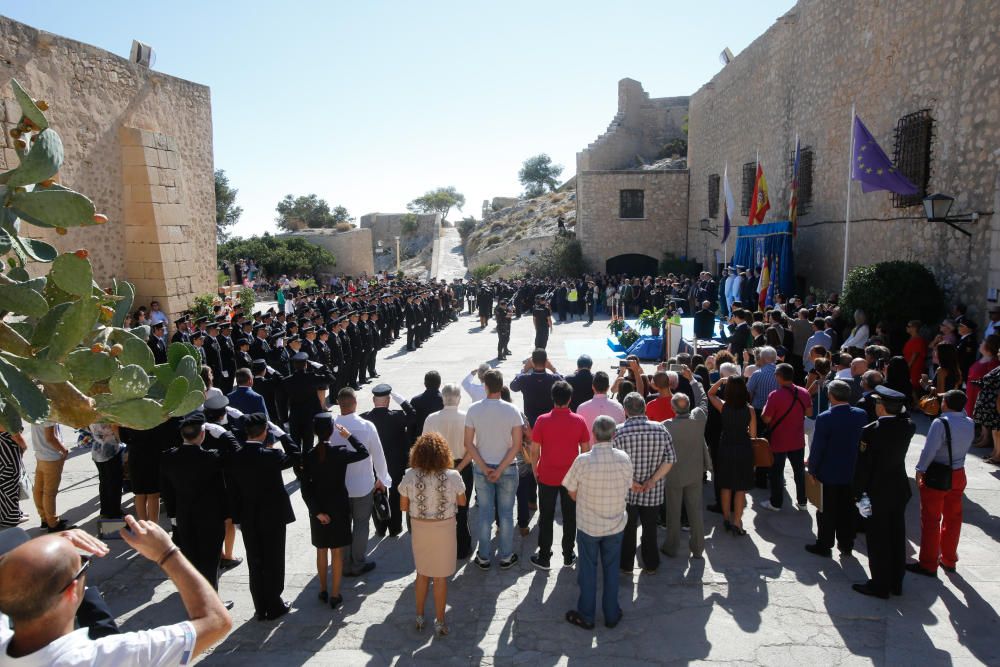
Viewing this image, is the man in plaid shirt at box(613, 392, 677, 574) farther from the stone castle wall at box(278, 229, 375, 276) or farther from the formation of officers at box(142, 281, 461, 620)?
the stone castle wall at box(278, 229, 375, 276)

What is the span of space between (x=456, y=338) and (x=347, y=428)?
582 inches

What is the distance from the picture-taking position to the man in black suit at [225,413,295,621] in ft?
15.5

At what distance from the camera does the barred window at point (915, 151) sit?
38.7ft

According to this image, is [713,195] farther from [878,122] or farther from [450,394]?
[450,394]

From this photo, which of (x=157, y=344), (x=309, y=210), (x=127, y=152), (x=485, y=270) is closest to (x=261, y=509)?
(x=157, y=344)

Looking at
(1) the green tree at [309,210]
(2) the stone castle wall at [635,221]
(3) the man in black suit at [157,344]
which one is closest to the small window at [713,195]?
(2) the stone castle wall at [635,221]

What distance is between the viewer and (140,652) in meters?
2.03

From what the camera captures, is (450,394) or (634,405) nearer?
(634,405)

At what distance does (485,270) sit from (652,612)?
33345 mm

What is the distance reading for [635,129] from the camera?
40938 millimetres

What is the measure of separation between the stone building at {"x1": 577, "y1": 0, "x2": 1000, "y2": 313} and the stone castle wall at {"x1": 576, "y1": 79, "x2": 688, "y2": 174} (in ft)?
46.8

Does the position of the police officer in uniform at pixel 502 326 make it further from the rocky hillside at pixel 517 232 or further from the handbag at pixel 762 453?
the rocky hillside at pixel 517 232

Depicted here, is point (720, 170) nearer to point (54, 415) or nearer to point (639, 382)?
point (639, 382)

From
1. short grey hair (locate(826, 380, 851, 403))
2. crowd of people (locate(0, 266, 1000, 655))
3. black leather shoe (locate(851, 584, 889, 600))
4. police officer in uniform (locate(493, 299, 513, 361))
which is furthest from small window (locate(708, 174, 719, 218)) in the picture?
black leather shoe (locate(851, 584, 889, 600))
